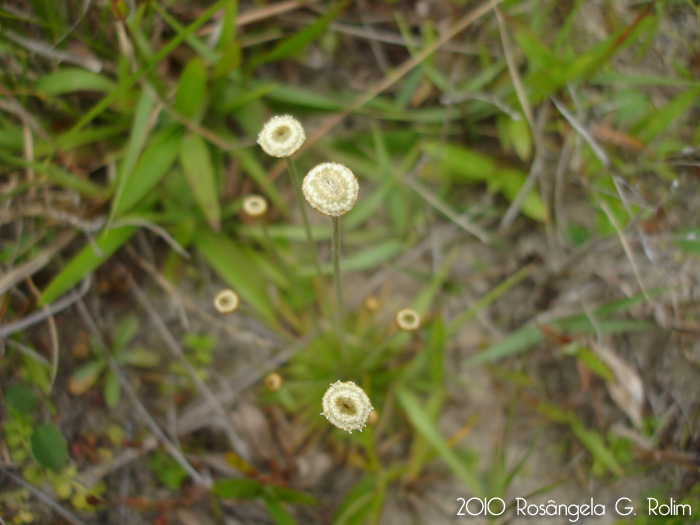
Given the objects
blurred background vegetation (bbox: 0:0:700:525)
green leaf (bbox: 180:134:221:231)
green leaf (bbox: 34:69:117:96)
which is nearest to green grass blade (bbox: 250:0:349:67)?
blurred background vegetation (bbox: 0:0:700:525)

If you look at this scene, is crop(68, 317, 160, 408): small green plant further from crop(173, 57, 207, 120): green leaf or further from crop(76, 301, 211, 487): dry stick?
crop(173, 57, 207, 120): green leaf

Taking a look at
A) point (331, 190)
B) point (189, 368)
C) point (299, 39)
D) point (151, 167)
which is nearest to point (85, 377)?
point (189, 368)

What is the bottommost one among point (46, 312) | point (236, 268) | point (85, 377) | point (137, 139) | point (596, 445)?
A: point (596, 445)

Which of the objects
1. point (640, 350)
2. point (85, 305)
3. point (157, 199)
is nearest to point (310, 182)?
point (157, 199)

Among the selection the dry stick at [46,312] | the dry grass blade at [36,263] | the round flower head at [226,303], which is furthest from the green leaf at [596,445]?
the dry grass blade at [36,263]

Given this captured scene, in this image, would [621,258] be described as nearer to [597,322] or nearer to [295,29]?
[597,322]

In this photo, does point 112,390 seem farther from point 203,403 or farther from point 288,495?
point 288,495

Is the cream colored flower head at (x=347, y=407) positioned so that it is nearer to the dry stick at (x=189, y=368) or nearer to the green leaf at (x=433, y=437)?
the green leaf at (x=433, y=437)
